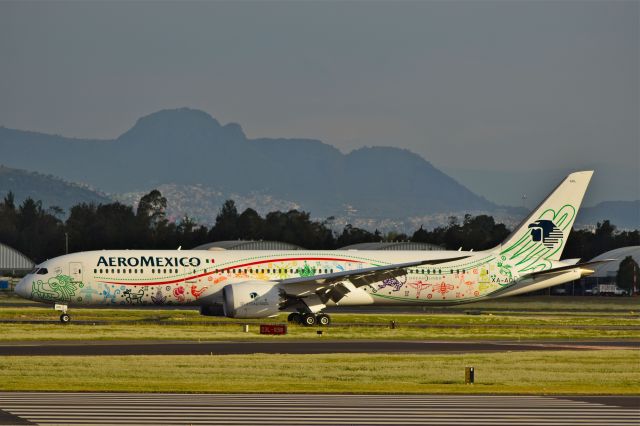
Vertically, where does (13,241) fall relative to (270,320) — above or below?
above

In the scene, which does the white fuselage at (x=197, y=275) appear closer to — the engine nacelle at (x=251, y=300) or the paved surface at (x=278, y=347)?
the engine nacelle at (x=251, y=300)

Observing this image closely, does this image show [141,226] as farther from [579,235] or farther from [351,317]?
[351,317]

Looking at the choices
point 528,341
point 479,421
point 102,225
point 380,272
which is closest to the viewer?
point 479,421

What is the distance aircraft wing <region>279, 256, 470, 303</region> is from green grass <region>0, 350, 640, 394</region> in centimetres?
1612

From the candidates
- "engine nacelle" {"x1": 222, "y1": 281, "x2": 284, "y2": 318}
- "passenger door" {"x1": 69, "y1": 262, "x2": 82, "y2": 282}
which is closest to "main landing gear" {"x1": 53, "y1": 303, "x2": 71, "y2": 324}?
"passenger door" {"x1": 69, "y1": 262, "x2": 82, "y2": 282}

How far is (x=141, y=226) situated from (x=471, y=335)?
83430mm

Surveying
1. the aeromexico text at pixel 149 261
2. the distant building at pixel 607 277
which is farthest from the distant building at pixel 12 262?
the aeromexico text at pixel 149 261

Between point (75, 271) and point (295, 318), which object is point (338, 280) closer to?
point (295, 318)

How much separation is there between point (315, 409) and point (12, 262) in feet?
371

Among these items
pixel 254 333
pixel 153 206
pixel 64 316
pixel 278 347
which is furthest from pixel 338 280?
pixel 153 206

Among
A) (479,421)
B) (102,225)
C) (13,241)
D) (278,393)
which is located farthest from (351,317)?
(13,241)

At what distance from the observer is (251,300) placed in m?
56.2

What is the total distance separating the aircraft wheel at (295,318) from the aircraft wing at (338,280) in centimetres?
131

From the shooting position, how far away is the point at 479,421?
24.4m
